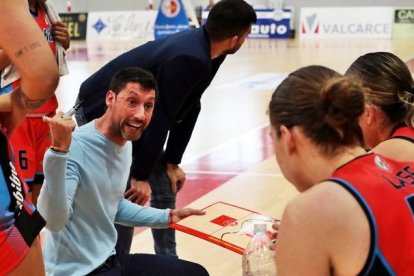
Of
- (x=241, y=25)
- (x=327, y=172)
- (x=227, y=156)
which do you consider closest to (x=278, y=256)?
(x=327, y=172)

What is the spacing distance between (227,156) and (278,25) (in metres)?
16.0

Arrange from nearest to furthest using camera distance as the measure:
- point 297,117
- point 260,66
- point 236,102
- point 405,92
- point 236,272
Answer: point 297,117, point 405,92, point 236,272, point 236,102, point 260,66

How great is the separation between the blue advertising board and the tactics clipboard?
1422cm

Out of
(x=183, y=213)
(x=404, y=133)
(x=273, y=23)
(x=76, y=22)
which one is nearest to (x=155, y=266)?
(x=183, y=213)

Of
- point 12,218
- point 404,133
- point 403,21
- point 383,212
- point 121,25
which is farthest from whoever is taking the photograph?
point 121,25

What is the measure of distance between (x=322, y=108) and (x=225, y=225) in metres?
1.02

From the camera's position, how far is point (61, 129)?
2023mm

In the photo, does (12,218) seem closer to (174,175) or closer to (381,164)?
(381,164)

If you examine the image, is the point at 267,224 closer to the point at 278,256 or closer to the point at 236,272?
the point at 278,256

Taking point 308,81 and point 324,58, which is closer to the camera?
point 308,81

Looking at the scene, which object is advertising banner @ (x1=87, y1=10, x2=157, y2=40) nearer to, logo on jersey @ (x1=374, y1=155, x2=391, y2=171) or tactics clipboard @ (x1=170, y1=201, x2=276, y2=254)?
tactics clipboard @ (x1=170, y1=201, x2=276, y2=254)

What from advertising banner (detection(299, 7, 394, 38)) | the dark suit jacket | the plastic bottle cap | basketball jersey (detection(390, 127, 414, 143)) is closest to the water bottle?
the plastic bottle cap

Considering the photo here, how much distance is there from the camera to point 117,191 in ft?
8.47

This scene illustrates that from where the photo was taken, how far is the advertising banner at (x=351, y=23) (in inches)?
780
